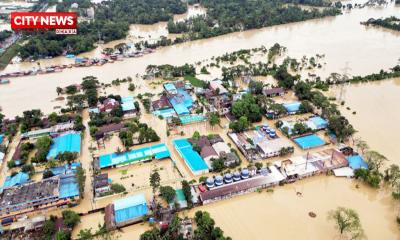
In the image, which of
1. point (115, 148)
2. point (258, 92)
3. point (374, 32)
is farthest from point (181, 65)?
point (374, 32)

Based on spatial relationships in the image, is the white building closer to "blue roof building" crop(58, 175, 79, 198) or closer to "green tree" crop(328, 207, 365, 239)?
"green tree" crop(328, 207, 365, 239)

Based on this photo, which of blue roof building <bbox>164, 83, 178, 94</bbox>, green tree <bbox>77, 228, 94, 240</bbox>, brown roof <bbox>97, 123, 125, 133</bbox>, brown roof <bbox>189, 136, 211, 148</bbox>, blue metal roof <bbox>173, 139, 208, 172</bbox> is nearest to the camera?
green tree <bbox>77, 228, 94, 240</bbox>

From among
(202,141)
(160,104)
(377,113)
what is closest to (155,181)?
(202,141)

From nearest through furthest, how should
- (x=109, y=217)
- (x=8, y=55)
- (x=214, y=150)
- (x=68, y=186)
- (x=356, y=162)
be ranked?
(x=109, y=217)
(x=68, y=186)
(x=356, y=162)
(x=214, y=150)
(x=8, y=55)

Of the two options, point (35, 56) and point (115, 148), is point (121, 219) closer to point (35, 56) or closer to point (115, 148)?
point (115, 148)

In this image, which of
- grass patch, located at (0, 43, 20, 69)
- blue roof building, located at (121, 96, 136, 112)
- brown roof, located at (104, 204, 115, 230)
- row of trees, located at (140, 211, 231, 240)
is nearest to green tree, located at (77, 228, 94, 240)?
brown roof, located at (104, 204, 115, 230)

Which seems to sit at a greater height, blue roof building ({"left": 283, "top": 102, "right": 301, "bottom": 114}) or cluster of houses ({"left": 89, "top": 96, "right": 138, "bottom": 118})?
blue roof building ({"left": 283, "top": 102, "right": 301, "bottom": 114})

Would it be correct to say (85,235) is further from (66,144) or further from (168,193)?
(66,144)
